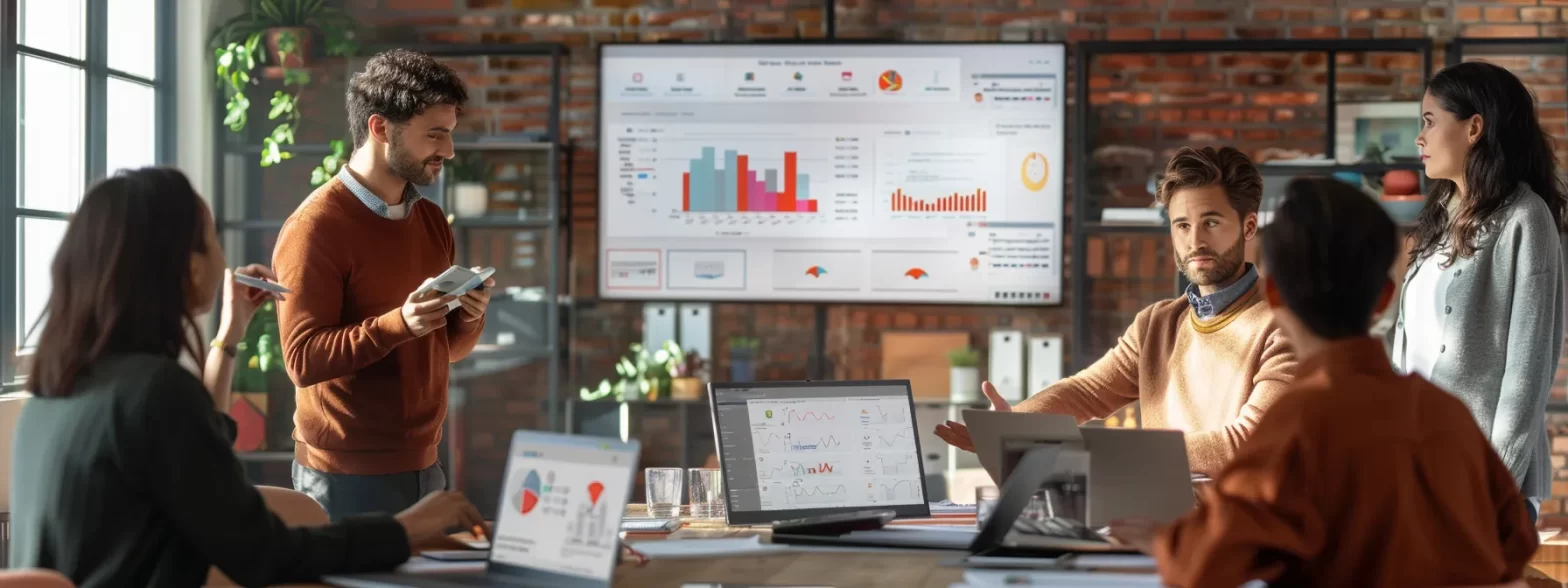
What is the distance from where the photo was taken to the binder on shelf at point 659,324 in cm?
528

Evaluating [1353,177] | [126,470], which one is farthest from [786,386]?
[1353,177]

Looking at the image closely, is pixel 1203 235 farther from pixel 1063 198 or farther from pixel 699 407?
pixel 699 407

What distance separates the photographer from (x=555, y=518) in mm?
1819

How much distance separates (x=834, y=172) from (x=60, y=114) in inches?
102

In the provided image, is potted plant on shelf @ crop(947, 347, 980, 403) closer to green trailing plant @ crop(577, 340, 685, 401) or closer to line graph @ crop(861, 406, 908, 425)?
green trailing plant @ crop(577, 340, 685, 401)

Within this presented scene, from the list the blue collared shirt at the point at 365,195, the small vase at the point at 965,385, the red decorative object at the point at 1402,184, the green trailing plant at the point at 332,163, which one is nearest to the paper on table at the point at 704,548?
the blue collared shirt at the point at 365,195

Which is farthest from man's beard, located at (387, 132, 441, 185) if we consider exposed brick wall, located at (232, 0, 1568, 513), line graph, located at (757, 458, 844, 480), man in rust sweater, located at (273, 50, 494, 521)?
exposed brick wall, located at (232, 0, 1568, 513)

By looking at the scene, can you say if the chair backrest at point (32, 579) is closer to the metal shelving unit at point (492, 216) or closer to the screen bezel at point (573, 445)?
the screen bezel at point (573, 445)

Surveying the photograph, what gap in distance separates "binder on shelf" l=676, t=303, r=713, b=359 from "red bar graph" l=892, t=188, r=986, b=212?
2.70 feet

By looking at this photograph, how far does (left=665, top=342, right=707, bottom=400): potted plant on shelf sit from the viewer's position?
5.20m

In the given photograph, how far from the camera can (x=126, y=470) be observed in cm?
161

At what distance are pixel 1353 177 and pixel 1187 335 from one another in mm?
2672

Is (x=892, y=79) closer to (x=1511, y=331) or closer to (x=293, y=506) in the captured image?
(x=1511, y=331)

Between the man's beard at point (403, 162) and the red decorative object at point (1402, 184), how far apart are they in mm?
3552
